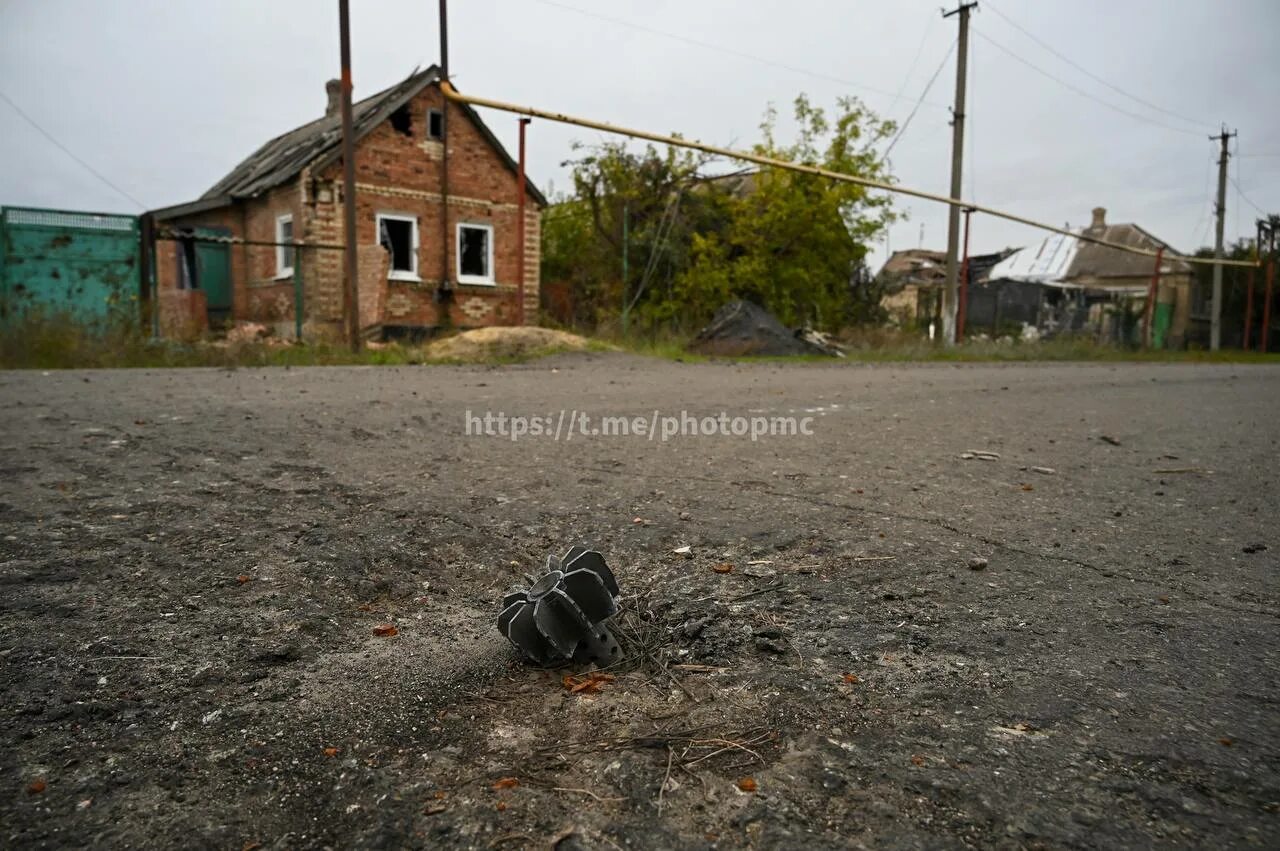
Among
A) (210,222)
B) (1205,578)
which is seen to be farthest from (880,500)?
(210,222)

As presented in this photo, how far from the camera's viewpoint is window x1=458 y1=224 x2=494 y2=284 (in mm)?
17875

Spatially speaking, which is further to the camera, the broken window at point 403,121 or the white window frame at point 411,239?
the broken window at point 403,121

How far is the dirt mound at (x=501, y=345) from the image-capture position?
10.7 m

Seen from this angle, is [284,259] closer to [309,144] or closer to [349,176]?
[309,144]

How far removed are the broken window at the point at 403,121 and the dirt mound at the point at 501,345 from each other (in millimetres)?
7501

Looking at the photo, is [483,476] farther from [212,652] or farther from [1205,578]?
[1205,578]

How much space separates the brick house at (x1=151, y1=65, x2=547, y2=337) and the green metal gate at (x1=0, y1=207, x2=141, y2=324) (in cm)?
86

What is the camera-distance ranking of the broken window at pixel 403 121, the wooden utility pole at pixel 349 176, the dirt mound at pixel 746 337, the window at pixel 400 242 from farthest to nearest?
1. the broken window at pixel 403 121
2. the window at pixel 400 242
3. the dirt mound at pixel 746 337
4. the wooden utility pole at pixel 349 176

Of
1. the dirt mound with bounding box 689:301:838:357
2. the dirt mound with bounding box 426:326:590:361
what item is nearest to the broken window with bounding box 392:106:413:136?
the dirt mound with bounding box 426:326:590:361

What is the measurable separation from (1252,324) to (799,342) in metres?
26.8

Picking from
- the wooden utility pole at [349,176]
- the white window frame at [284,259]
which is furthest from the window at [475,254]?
the wooden utility pole at [349,176]

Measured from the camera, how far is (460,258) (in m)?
18.0

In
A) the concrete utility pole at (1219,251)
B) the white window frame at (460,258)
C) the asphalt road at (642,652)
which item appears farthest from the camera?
the concrete utility pole at (1219,251)

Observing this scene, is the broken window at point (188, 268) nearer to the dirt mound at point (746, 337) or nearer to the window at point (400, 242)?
the window at point (400, 242)
